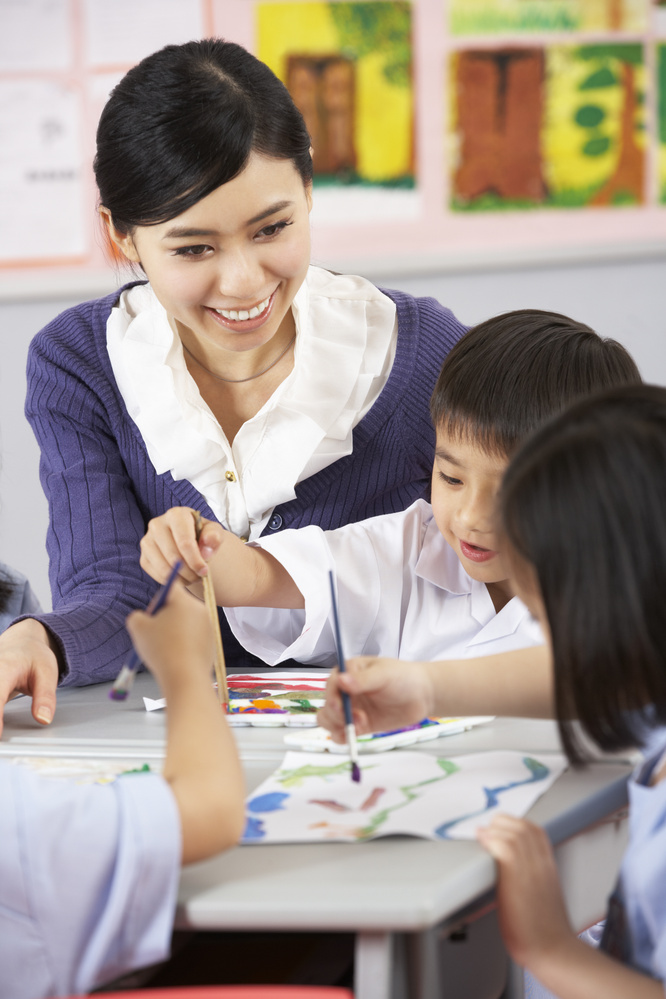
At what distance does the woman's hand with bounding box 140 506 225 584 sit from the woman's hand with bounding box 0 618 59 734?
0.14m

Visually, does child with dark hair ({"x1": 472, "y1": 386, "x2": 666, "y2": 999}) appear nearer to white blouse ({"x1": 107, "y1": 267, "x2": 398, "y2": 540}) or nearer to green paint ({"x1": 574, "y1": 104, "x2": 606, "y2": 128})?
white blouse ({"x1": 107, "y1": 267, "x2": 398, "y2": 540})

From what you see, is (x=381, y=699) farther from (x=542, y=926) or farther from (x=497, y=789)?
(x=542, y=926)

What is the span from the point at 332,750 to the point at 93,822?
302 mm

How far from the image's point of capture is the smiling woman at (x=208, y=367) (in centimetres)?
116

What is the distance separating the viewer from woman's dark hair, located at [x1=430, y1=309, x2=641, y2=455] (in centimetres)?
116

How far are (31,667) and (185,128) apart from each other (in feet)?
1.94

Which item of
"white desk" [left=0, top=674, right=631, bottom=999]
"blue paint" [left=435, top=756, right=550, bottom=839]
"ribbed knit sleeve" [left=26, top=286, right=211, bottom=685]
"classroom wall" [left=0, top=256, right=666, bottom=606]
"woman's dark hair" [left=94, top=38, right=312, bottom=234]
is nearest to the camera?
"white desk" [left=0, top=674, right=631, bottom=999]

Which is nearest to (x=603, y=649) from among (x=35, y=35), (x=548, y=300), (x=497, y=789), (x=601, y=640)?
(x=601, y=640)

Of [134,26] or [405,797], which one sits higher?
[134,26]

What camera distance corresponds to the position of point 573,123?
2.22 metres

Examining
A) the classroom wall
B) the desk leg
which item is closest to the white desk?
the desk leg

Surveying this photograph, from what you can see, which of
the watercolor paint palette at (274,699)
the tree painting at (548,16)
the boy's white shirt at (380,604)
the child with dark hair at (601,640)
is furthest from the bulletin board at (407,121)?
the child with dark hair at (601,640)

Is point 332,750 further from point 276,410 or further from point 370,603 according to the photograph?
point 276,410

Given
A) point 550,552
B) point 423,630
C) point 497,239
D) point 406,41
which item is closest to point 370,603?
point 423,630
